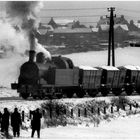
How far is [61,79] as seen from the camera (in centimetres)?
3722

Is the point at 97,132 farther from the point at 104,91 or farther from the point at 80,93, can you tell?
the point at 104,91

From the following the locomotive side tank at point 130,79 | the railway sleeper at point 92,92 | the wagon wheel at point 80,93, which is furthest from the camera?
the locomotive side tank at point 130,79

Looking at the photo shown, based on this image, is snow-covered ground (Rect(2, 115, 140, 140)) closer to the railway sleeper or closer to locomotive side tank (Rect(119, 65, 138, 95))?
the railway sleeper

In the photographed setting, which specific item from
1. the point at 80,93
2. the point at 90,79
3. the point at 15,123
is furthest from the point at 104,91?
the point at 15,123

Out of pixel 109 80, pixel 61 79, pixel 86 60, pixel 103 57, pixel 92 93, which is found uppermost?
pixel 61 79

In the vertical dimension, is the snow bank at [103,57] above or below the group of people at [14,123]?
below

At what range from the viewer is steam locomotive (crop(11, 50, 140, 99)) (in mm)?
35719

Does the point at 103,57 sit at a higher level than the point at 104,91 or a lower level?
lower

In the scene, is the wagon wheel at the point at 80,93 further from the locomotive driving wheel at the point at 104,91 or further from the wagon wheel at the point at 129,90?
the wagon wheel at the point at 129,90

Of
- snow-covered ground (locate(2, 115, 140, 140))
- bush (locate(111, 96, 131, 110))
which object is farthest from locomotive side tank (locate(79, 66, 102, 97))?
snow-covered ground (locate(2, 115, 140, 140))

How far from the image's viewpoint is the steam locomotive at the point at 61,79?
35.7m

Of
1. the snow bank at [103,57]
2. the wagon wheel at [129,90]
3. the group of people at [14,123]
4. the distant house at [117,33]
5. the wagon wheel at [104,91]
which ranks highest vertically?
the group of people at [14,123]

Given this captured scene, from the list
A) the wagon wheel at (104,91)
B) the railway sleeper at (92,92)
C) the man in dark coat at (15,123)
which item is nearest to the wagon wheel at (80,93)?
the railway sleeper at (92,92)

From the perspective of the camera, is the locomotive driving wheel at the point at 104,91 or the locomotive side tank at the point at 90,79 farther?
the locomotive driving wheel at the point at 104,91
